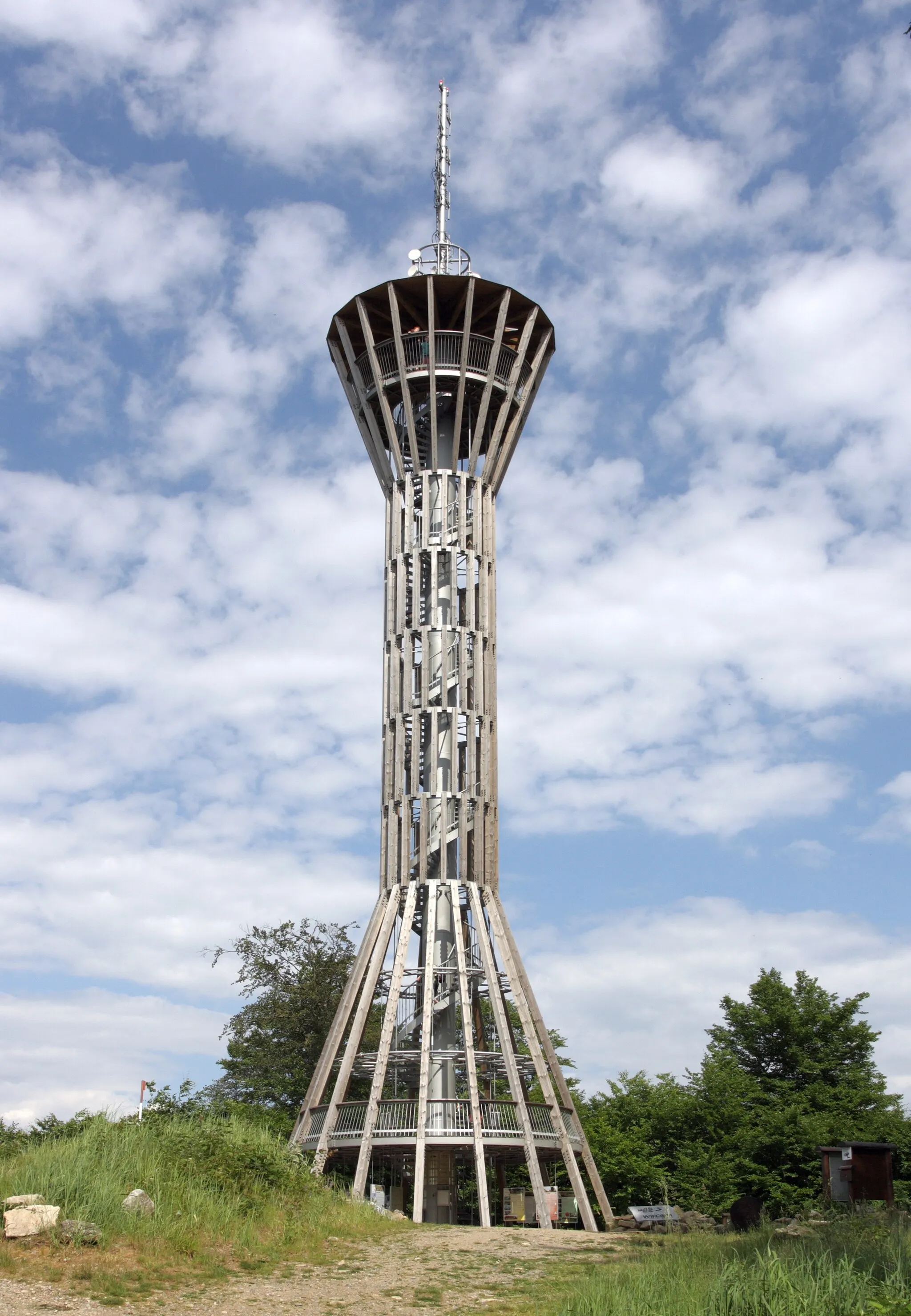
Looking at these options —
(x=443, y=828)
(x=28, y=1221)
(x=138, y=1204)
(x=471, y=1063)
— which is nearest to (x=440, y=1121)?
(x=471, y=1063)

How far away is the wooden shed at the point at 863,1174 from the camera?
20.0 metres

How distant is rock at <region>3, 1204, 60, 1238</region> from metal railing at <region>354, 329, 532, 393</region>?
885 inches

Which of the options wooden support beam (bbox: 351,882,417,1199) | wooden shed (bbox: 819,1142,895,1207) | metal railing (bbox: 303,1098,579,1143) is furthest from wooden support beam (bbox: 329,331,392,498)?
wooden shed (bbox: 819,1142,895,1207)

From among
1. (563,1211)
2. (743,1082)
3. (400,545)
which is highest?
(400,545)

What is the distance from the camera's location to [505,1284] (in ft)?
44.4

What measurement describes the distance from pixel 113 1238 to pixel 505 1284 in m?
4.46

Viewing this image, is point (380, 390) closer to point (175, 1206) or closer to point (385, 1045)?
point (385, 1045)

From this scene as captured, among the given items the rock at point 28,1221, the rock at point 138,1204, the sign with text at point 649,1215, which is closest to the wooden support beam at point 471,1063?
the sign with text at point 649,1215

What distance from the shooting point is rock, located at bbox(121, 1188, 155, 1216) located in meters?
13.6

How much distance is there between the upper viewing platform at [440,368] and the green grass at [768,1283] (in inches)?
877

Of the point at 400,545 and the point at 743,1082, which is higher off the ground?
the point at 400,545

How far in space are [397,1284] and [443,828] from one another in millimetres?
15155

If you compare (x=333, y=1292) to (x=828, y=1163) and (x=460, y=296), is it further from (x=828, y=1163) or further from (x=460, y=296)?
(x=460, y=296)

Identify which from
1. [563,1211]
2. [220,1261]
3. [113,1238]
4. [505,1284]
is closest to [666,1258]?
[505,1284]
